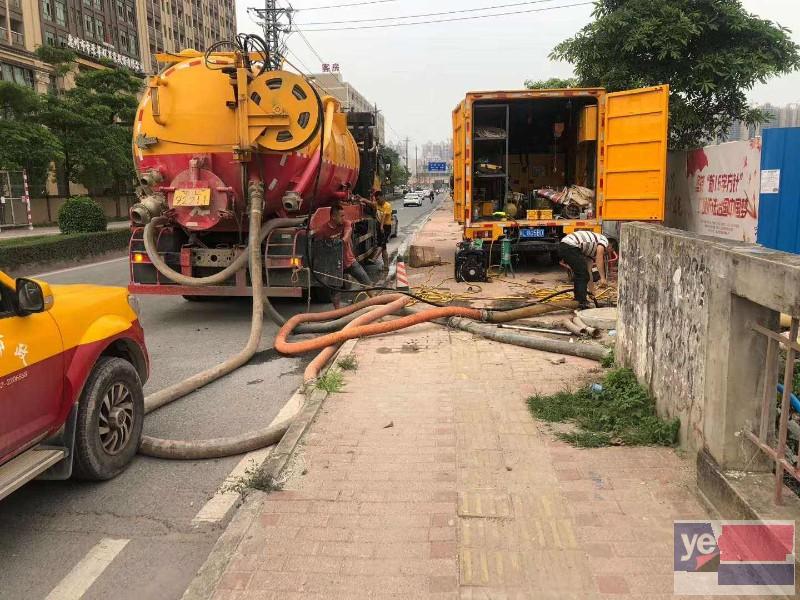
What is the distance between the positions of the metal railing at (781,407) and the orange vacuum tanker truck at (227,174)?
5.96 m

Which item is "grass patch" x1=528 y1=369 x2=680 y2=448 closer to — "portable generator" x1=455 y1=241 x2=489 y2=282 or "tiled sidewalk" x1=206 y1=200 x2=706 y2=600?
"tiled sidewalk" x1=206 y1=200 x2=706 y2=600

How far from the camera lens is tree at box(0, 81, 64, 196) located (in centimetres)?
2203

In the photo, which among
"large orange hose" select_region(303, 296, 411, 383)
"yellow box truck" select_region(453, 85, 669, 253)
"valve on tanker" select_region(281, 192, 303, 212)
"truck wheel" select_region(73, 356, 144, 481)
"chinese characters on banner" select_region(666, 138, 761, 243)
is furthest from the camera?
"yellow box truck" select_region(453, 85, 669, 253)

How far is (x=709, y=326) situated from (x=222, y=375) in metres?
4.39

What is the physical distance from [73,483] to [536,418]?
121 inches

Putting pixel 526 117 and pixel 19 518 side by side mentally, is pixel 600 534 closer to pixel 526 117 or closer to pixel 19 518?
pixel 19 518

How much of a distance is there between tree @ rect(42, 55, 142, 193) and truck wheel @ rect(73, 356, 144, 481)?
2642 centimetres

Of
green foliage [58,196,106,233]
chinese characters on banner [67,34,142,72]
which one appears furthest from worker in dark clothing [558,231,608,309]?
chinese characters on banner [67,34,142,72]

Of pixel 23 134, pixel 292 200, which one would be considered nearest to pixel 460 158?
pixel 292 200

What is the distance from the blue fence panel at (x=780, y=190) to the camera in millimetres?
9180

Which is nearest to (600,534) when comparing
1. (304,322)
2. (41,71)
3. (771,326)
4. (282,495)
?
(771,326)

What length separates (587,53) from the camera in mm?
14008

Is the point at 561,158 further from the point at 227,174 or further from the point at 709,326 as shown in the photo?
the point at 709,326

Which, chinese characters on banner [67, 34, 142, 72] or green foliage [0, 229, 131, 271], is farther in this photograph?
chinese characters on banner [67, 34, 142, 72]
